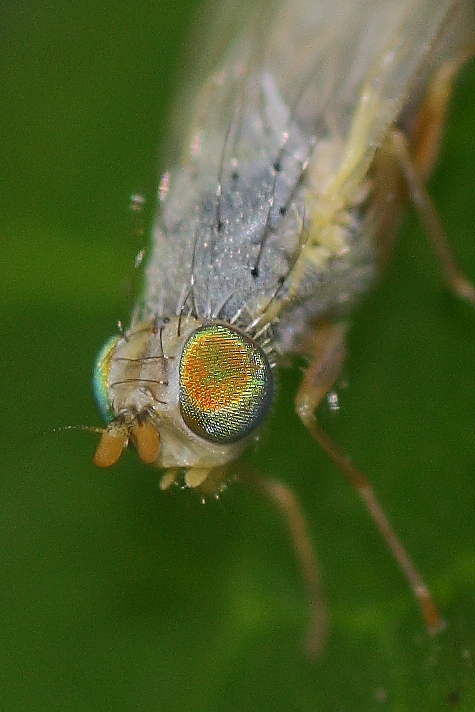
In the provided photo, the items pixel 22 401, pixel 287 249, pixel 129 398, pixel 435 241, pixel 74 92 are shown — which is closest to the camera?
pixel 129 398

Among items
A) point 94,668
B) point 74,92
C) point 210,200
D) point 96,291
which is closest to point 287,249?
point 210,200

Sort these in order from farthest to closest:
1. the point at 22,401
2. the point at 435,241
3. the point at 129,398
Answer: the point at 22,401
the point at 435,241
the point at 129,398

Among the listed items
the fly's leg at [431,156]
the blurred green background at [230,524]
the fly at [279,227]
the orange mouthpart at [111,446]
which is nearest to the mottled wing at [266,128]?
the fly at [279,227]

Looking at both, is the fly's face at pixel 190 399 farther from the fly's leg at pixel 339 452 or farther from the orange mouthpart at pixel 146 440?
the fly's leg at pixel 339 452

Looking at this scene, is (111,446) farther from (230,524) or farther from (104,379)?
(230,524)

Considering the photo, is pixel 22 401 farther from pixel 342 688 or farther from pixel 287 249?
pixel 342 688

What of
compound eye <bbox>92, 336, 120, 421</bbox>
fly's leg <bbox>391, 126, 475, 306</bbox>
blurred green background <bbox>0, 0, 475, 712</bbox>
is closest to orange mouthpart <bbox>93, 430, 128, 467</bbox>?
compound eye <bbox>92, 336, 120, 421</bbox>
